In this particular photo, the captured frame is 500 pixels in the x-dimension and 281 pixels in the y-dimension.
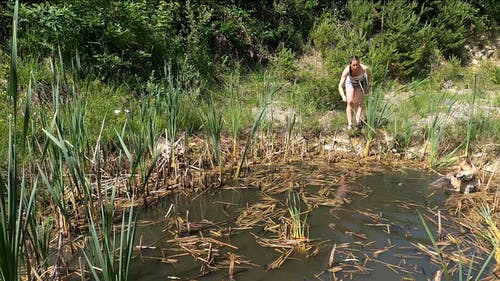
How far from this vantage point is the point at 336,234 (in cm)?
415

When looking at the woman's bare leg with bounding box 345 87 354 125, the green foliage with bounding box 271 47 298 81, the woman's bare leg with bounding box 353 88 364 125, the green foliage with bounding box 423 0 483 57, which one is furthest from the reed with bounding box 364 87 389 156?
the green foliage with bounding box 423 0 483 57

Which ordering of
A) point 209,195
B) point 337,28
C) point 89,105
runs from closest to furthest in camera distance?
point 209,195, point 89,105, point 337,28

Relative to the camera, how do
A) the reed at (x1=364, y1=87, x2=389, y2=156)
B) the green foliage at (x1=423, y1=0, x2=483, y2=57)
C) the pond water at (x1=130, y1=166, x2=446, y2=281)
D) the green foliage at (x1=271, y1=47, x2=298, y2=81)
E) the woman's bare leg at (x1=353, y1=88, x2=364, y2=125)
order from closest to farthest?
the pond water at (x1=130, y1=166, x2=446, y2=281) < the reed at (x1=364, y1=87, x2=389, y2=156) < the woman's bare leg at (x1=353, y1=88, x2=364, y2=125) < the green foliage at (x1=271, y1=47, x2=298, y2=81) < the green foliage at (x1=423, y1=0, x2=483, y2=57)

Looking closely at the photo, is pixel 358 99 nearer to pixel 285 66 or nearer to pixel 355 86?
pixel 355 86

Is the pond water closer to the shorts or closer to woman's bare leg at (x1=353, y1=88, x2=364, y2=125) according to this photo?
woman's bare leg at (x1=353, y1=88, x2=364, y2=125)

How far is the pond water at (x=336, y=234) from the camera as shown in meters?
3.49

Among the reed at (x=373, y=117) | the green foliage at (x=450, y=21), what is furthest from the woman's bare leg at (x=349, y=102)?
the green foliage at (x=450, y=21)

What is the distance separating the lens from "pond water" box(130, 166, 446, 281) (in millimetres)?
3490

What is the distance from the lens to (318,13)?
36.6 feet

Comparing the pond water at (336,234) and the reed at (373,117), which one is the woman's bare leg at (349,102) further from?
the pond water at (336,234)

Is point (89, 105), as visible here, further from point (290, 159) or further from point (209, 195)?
point (290, 159)

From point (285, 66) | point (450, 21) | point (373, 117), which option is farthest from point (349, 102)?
point (450, 21)

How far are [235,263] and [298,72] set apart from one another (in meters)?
6.56

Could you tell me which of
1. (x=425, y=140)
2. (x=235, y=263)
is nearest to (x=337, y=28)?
(x=425, y=140)
